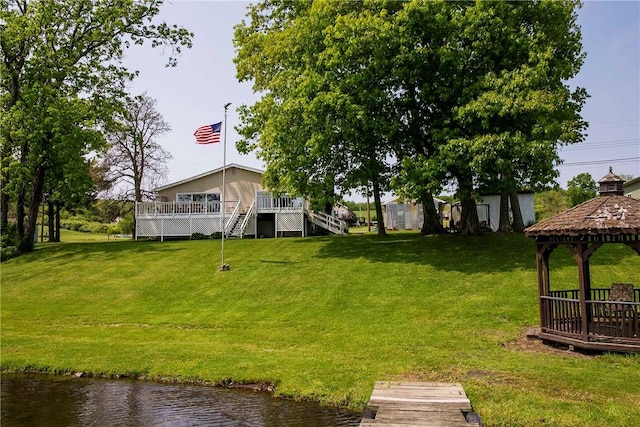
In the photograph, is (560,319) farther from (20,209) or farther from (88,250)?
(20,209)

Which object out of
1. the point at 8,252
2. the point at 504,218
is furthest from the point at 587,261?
the point at 8,252

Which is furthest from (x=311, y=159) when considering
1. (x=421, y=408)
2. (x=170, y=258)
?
(x=421, y=408)

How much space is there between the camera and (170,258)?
87.3 ft

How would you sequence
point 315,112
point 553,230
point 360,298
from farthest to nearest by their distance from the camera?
1. point 315,112
2. point 360,298
3. point 553,230

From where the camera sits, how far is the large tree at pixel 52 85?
1173 inches

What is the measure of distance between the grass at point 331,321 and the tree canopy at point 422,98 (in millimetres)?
3914

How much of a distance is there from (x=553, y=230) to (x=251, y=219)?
1032 inches

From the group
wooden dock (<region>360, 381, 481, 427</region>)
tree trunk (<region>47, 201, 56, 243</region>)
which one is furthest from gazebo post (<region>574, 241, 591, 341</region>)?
tree trunk (<region>47, 201, 56, 243</region>)

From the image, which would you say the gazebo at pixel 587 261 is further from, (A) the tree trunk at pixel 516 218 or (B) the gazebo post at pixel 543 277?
(A) the tree trunk at pixel 516 218

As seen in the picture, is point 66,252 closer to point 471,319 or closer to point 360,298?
point 360,298

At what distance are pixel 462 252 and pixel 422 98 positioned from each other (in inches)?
Result: 287

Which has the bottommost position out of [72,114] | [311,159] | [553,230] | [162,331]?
[162,331]

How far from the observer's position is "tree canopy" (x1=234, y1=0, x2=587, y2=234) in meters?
21.0

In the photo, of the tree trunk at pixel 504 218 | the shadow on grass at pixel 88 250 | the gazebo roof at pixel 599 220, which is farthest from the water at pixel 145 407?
the tree trunk at pixel 504 218
